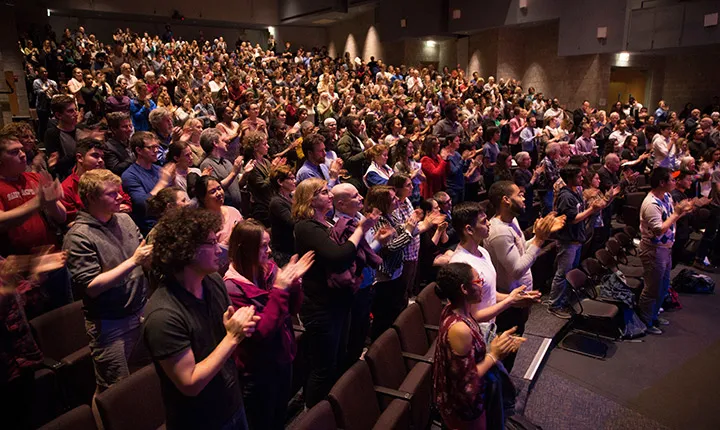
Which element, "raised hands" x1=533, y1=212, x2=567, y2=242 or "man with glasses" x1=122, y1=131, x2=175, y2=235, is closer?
"raised hands" x1=533, y1=212, x2=567, y2=242

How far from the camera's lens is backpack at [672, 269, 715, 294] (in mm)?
5816

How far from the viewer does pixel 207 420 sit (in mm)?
1802

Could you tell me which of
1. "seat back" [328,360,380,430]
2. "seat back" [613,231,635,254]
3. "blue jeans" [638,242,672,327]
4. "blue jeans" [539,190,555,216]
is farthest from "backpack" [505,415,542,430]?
"blue jeans" [539,190,555,216]

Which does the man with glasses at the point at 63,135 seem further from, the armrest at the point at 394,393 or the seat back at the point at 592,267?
the seat back at the point at 592,267

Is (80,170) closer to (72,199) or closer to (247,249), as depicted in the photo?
(72,199)

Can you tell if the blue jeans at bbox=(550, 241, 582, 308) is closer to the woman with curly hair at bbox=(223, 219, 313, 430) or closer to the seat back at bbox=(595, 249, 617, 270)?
the seat back at bbox=(595, 249, 617, 270)

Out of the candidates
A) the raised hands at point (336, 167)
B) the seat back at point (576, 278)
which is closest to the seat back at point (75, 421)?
the raised hands at point (336, 167)

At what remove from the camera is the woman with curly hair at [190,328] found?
5.47 feet

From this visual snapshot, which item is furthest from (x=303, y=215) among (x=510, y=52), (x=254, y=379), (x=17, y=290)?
(x=510, y=52)

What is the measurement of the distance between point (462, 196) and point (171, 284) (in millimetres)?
5190

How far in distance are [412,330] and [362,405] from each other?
2.84 ft

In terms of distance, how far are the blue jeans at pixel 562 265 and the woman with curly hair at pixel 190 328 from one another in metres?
4.05

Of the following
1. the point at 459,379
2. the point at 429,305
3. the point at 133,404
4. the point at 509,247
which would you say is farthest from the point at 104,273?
the point at 509,247

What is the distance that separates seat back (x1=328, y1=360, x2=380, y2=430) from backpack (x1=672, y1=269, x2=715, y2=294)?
494cm
